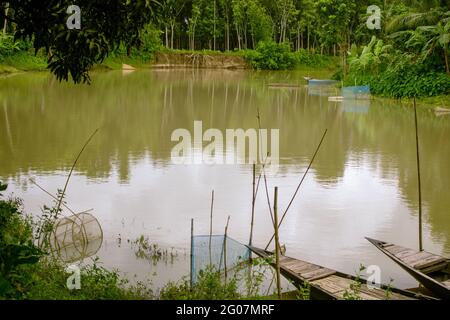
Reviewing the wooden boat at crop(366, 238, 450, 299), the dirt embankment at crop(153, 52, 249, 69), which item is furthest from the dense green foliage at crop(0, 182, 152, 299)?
the dirt embankment at crop(153, 52, 249, 69)

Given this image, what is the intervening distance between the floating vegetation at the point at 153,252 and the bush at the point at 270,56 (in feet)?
129

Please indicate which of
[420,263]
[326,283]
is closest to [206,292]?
[326,283]

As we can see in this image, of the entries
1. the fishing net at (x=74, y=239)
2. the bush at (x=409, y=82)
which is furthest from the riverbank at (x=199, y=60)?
the fishing net at (x=74, y=239)

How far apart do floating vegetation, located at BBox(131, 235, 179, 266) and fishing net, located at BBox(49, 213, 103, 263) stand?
0.44 m

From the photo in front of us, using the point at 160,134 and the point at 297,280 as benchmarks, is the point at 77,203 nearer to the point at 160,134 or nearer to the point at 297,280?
the point at 297,280

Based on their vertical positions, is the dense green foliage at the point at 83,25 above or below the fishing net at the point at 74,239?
above

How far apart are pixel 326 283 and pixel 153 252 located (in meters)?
2.24

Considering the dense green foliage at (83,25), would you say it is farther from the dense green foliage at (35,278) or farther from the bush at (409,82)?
the bush at (409,82)

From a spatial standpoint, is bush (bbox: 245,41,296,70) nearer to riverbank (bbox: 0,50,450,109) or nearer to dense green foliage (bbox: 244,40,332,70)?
dense green foliage (bbox: 244,40,332,70)

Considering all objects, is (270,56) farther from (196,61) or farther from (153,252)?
(153,252)

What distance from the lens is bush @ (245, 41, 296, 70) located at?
45594mm

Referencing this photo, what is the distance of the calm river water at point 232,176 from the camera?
746 centimetres
